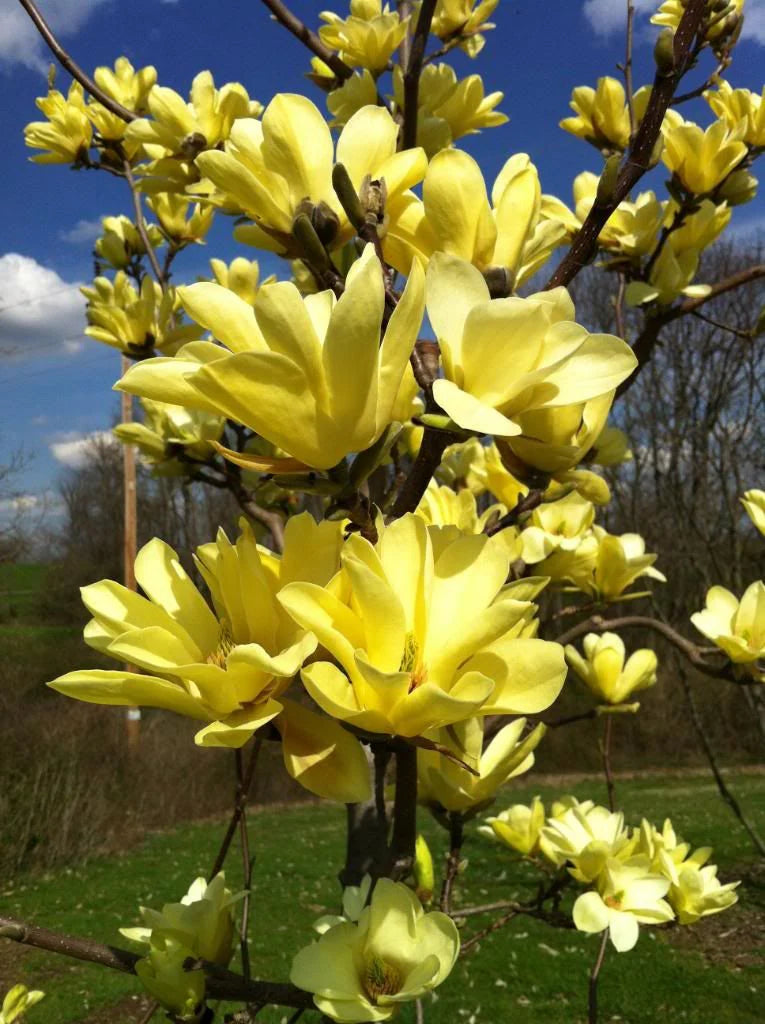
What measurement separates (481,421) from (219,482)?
0.91 metres

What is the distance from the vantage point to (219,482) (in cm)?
127

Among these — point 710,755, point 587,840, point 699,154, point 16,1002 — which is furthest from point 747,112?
point 710,755

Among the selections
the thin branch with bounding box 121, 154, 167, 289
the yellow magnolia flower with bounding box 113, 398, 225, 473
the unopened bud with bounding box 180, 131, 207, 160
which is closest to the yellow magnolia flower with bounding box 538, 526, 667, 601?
the yellow magnolia flower with bounding box 113, 398, 225, 473

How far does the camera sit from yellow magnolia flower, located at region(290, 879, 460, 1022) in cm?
49

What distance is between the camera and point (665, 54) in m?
0.54

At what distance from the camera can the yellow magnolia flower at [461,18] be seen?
1323mm

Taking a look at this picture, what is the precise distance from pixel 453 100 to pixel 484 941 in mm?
4901

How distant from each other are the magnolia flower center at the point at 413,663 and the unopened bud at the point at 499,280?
23 cm

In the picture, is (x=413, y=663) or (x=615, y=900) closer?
(x=413, y=663)

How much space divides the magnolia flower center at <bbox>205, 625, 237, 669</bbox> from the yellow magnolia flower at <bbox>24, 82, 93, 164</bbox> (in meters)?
1.41

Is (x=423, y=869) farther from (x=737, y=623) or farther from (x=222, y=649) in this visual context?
(x=737, y=623)

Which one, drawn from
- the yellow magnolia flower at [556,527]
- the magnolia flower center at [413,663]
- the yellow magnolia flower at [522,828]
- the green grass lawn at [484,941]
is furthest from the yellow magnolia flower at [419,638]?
the green grass lawn at [484,941]

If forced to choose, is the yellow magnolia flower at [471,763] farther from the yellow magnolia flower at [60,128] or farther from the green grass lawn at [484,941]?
the green grass lawn at [484,941]

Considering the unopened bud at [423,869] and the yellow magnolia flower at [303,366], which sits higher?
the yellow magnolia flower at [303,366]
